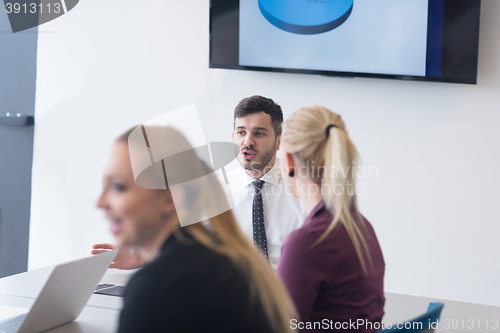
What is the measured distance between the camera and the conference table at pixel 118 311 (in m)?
1.27

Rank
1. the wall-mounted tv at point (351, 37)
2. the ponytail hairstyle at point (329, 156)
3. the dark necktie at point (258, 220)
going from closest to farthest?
the ponytail hairstyle at point (329, 156) → the dark necktie at point (258, 220) → the wall-mounted tv at point (351, 37)

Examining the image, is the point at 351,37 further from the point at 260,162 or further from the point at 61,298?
the point at 61,298

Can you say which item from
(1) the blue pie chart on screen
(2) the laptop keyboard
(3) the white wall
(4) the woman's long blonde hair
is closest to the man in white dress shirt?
(3) the white wall

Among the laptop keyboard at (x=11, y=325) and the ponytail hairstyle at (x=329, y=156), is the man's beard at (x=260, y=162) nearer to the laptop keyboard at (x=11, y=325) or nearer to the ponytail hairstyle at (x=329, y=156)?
the ponytail hairstyle at (x=329, y=156)

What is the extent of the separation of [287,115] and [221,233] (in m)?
1.83

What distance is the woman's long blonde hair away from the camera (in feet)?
2.78

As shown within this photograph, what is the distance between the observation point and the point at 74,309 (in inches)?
49.9

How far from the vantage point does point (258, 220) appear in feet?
6.79

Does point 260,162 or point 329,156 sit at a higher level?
point 329,156

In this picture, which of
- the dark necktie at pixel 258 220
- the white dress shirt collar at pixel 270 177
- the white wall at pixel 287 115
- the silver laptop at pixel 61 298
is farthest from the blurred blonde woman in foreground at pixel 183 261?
the white wall at pixel 287 115

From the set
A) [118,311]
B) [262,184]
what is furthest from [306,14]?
[118,311]

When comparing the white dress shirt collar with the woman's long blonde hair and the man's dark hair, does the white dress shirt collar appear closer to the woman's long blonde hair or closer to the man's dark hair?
the man's dark hair

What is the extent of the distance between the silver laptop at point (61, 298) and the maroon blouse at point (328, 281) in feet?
1.67

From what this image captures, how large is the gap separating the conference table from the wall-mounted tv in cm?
134
